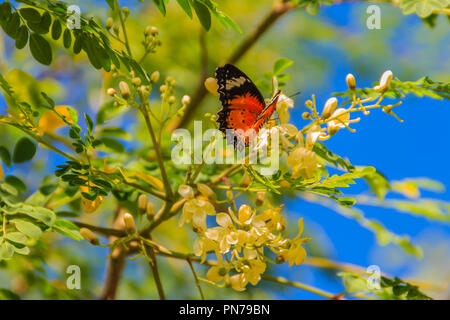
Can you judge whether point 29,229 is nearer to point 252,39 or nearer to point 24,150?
point 24,150

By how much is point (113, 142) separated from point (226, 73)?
21.3 inches

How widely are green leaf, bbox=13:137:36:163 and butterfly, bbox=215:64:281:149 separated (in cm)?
59

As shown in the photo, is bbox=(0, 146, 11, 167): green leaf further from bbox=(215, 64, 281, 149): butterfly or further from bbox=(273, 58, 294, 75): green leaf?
bbox=(273, 58, 294, 75): green leaf

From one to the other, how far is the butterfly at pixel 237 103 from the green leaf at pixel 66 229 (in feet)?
1.44

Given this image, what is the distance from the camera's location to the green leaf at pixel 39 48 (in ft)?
4.02

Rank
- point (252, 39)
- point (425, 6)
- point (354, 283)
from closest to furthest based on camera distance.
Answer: point (425, 6) → point (354, 283) → point (252, 39)

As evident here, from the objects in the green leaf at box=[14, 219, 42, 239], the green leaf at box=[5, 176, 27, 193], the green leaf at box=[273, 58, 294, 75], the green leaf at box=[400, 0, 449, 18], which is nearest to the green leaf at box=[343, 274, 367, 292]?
the green leaf at box=[273, 58, 294, 75]

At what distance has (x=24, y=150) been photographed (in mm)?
1405

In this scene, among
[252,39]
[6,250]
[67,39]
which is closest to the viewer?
[6,250]

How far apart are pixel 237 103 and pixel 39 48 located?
0.53 meters

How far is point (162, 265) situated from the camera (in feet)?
10.1

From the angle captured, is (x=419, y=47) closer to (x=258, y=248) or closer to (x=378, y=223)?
(x=378, y=223)

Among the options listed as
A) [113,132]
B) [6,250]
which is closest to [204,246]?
[6,250]

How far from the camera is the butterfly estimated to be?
3.90 ft
